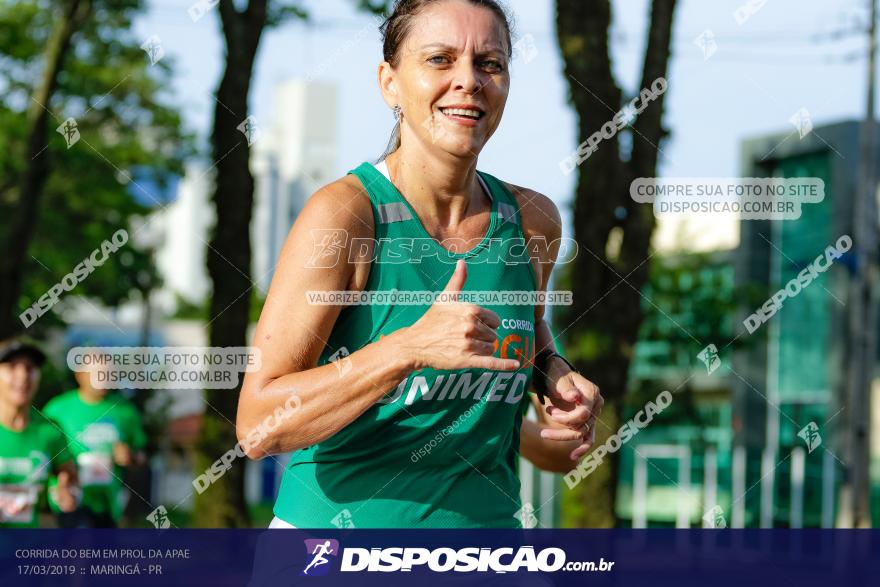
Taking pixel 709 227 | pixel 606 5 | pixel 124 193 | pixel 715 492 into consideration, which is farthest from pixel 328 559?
pixel 715 492

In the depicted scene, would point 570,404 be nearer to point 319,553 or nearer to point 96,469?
point 319,553

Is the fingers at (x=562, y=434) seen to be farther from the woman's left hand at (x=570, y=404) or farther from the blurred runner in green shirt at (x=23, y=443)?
the blurred runner in green shirt at (x=23, y=443)

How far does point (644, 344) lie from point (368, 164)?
18696 mm

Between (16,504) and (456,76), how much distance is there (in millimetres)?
4947

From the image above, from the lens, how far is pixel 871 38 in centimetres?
1769

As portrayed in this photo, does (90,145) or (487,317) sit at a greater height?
(90,145)

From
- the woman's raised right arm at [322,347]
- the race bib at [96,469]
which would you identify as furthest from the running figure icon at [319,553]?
the race bib at [96,469]

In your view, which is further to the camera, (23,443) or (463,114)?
(23,443)

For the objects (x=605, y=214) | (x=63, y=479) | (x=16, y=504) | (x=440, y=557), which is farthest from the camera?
(x=605, y=214)

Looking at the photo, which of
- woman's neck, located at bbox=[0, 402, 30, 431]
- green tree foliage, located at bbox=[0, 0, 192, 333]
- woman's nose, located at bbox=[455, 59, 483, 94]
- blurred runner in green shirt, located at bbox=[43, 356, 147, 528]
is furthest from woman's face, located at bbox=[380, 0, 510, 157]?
green tree foliage, located at bbox=[0, 0, 192, 333]

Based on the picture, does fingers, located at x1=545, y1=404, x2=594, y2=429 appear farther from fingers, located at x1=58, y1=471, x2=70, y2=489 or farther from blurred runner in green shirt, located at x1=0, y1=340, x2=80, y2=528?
fingers, located at x1=58, y1=471, x2=70, y2=489

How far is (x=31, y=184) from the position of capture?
13.1m

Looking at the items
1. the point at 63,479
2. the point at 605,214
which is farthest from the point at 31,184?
the point at 63,479

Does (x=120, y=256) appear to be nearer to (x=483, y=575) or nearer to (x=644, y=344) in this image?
(x=644, y=344)
